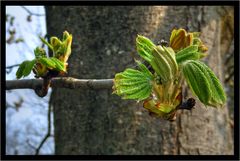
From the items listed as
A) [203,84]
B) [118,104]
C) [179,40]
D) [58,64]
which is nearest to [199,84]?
[203,84]

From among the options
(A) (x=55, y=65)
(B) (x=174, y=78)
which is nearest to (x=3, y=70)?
(A) (x=55, y=65)

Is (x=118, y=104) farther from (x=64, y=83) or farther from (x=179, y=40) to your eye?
(x=179, y=40)

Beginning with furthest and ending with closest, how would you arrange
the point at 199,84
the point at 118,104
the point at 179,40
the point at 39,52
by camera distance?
the point at 118,104, the point at 39,52, the point at 179,40, the point at 199,84

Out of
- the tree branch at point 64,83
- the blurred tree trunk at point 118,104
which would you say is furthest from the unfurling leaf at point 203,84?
the blurred tree trunk at point 118,104

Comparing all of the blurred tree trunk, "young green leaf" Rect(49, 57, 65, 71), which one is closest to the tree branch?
"young green leaf" Rect(49, 57, 65, 71)

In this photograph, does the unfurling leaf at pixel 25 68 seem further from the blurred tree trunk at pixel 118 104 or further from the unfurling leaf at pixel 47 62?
the blurred tree trunk at pixel 118 104
